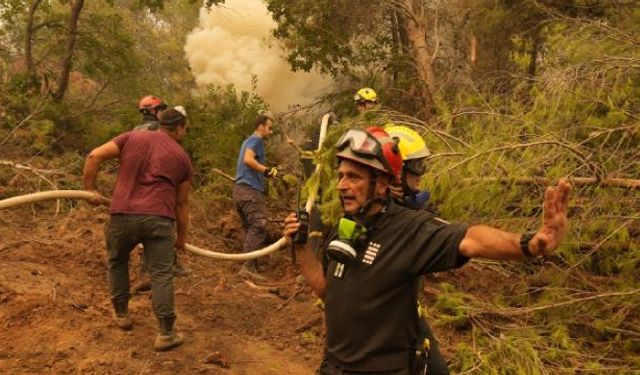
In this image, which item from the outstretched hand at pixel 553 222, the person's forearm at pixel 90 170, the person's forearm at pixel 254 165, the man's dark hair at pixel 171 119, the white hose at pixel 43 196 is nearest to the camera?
the outstretched hand at pixel 553 222

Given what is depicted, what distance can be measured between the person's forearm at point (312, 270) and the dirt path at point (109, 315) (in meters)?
1.98

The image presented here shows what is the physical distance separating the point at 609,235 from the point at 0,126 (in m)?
9.68

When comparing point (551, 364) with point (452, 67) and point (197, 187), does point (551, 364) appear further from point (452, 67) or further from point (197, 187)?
point (452, 67)

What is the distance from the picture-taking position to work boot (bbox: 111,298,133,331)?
4656 millimetres

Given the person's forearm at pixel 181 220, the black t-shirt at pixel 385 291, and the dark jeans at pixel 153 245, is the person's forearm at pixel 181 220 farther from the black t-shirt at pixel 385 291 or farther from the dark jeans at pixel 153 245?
the black t-shirt at pixel 385 291

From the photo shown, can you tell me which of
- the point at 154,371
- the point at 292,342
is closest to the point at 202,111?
the point at 292,342

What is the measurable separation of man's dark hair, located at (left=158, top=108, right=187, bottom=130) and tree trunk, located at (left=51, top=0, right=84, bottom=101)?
8080 millimetres

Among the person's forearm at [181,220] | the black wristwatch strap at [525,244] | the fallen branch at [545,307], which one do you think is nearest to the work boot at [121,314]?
the person's forearm at [181,220]

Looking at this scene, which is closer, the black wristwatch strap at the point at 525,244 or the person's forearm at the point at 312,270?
the black wristwatch strap at the point at 525,244

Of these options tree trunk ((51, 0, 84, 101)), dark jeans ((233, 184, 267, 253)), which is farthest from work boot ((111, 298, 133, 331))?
tree trunk ((51, 0, 84, 101))

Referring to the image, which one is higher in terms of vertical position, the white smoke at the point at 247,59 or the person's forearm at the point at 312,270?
the person's forearm at the point at 312,270

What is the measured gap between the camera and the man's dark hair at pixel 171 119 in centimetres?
465

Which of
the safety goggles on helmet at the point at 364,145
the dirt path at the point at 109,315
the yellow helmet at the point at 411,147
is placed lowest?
the dirt path at the point at 109,315

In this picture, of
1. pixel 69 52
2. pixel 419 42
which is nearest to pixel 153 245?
pixel 419 42
